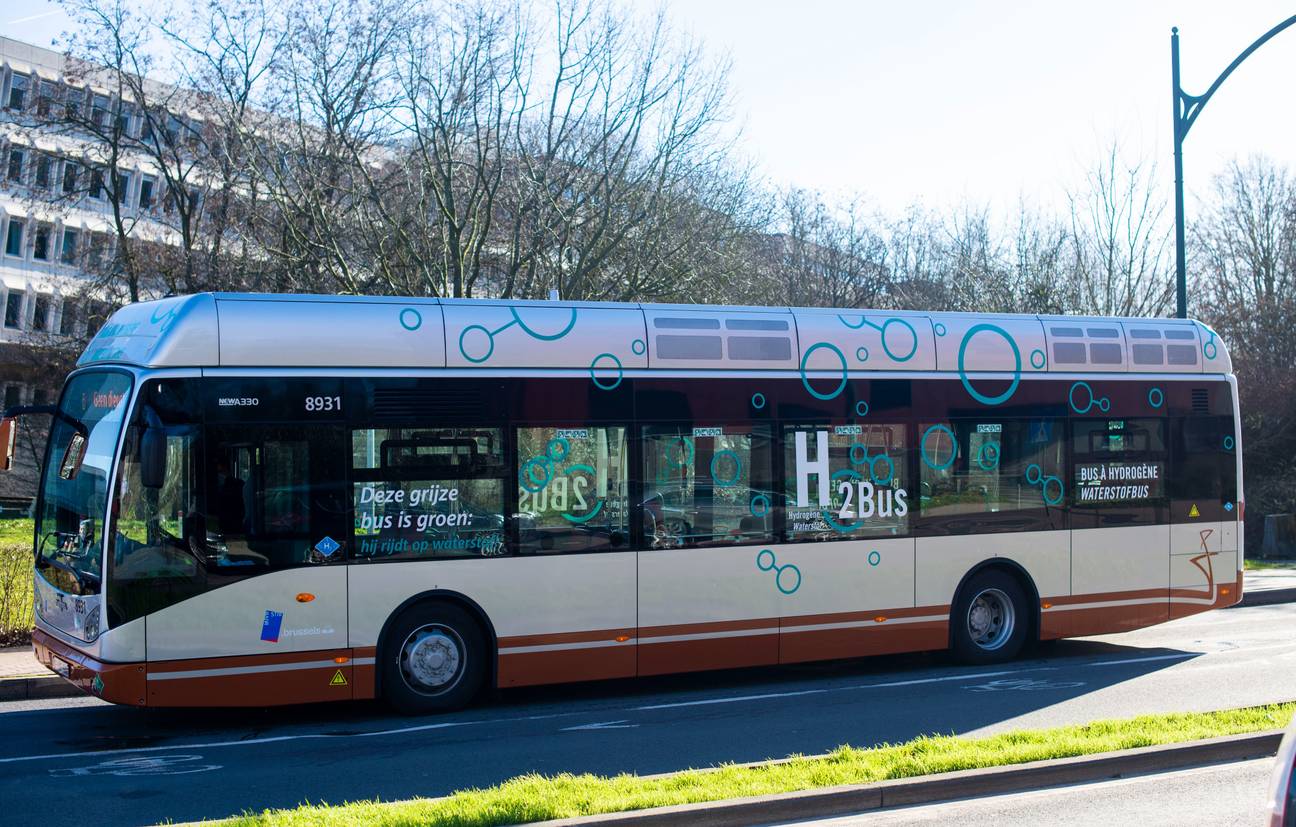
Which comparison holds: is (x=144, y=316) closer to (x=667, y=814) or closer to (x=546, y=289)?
(x=667, y=814)

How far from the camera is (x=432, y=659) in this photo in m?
10.3

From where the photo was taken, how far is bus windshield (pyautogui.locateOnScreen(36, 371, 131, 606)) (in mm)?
9312

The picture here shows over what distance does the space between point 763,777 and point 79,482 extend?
19.0 ft

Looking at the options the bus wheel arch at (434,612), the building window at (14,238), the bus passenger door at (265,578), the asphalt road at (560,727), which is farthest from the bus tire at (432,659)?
the building window at (14,238)

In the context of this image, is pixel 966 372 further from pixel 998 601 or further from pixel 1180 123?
pixel 1180 123

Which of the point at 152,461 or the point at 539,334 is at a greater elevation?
the point at 539,334

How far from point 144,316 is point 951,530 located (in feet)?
25.0

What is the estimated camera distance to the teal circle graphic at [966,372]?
12.6 meters

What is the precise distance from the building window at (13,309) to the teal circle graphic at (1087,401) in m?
50.2

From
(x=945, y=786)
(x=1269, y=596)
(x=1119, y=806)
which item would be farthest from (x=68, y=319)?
(x=1119, y=806)

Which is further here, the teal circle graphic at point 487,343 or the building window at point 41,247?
the building window at point 41,247

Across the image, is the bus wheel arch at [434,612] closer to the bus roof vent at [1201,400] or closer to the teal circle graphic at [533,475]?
the teal circle graphic at [533,475]

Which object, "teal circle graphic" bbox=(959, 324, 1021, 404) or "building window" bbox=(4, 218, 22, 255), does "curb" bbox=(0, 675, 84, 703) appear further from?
"building window" bbox=(4, 218, 22, 255)

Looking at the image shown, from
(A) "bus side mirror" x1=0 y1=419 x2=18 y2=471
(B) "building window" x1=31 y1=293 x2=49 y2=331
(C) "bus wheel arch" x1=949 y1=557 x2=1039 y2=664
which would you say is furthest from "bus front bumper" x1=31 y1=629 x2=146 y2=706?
(B) "building window" x1=31 y1=293 x2=49 y2=331
